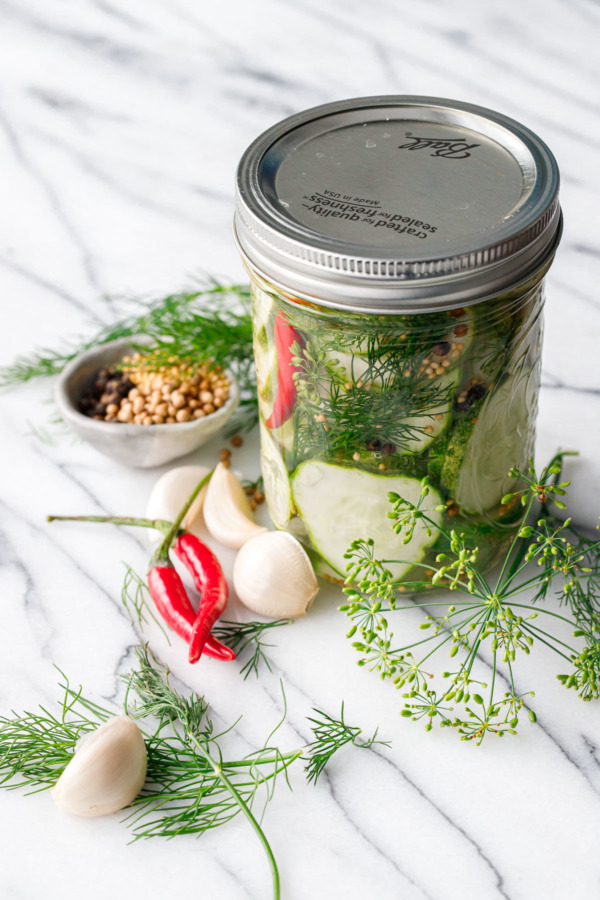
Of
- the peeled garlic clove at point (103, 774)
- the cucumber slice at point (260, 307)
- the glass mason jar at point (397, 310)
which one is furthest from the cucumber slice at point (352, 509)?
the peeled garlic clove at point (103, 774)

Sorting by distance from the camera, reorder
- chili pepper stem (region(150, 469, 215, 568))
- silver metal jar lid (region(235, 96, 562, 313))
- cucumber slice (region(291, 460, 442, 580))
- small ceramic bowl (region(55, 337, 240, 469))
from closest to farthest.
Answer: silver metal jar lid (region(235, 96, 562, 313)) → cucumber slice (region(291, 460, 442, 580)) → chili pepper stem (region(150, 469, 215, 568)) → small ceramic bowl (region(55, 337, 240, 469))

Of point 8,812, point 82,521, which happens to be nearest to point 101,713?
point 8,812

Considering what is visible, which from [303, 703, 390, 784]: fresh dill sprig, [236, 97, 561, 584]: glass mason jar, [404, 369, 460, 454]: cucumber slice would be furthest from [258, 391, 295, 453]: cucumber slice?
[303, 703, 390, 784]: fresh dill sprig

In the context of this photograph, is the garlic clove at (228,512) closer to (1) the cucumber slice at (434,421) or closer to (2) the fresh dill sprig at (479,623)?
(2) the fresh dill sprig at (479,623)

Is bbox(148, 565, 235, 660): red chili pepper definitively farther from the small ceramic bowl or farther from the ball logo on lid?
the ball logo on lid

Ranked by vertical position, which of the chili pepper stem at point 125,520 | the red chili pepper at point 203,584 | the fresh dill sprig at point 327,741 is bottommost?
the chili pepper stem at point 125,520
